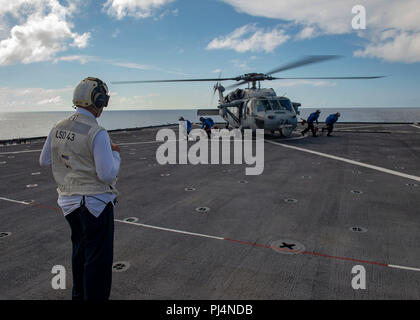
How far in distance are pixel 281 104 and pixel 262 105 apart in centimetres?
138

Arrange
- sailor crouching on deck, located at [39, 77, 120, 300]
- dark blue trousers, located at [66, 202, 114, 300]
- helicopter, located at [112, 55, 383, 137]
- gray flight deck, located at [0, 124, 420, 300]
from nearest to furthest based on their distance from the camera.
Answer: sailor crouching on deck, located at [39, 77, 120, 300], dark blue trousers, located at [66, 202, 114, 300], gray flight deck, located at [0, 124, 420, 300], helicopter, located at [112, 55, 383, 137]

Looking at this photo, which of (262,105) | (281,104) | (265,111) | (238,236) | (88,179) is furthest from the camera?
(281,104)

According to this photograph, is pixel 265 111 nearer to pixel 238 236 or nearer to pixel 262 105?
pixel 262 105

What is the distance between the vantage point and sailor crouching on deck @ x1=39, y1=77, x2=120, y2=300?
250 centimetres

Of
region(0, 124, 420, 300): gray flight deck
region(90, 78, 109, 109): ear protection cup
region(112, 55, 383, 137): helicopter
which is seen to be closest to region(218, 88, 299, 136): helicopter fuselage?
region(112, 55, 383, 137): helicopter

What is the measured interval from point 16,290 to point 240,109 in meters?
19.8

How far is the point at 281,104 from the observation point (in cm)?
1942

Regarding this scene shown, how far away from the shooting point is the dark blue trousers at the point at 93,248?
2.61 m

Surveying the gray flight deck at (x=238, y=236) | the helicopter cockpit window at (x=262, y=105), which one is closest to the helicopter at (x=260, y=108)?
the helicopter cockpit window at (x=262, y=105)

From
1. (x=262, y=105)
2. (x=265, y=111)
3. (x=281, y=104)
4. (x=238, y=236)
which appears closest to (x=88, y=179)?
(x=238, y=236)

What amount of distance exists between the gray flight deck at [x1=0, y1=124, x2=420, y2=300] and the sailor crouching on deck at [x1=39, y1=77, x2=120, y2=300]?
3.10ft

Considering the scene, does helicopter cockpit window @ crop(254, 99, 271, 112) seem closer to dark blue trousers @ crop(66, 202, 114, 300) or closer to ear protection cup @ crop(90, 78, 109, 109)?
ear protection cup @ crop(90, 78, 109, 109)

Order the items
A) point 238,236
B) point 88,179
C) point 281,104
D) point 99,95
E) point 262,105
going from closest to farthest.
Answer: point 88,179 → point 99,95 → point 238,236 → point 262,105 → point 281,104

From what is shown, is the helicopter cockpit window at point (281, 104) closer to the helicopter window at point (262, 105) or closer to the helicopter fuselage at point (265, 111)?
the helicopter fuselage at point (265, 111)
